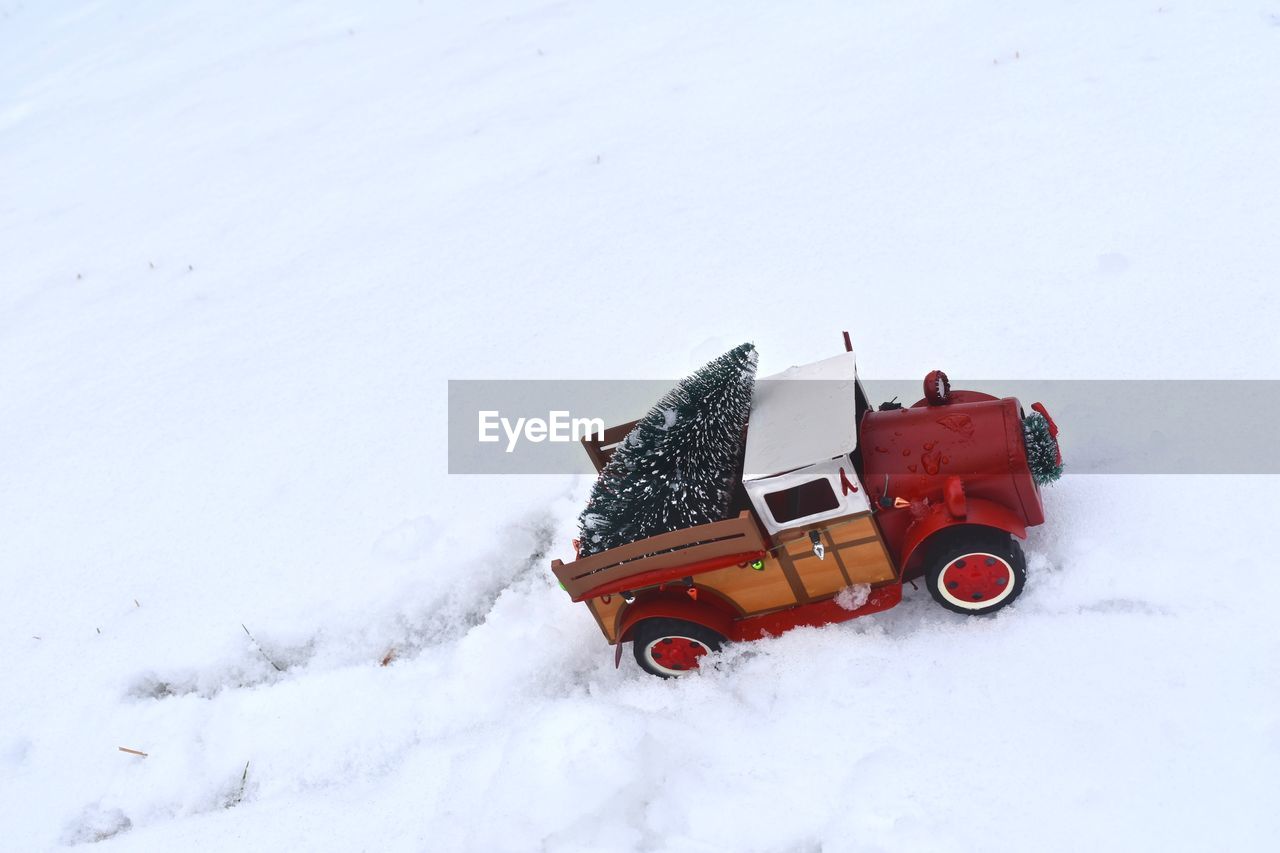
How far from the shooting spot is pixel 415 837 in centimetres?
445

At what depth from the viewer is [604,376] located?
22.0 feet

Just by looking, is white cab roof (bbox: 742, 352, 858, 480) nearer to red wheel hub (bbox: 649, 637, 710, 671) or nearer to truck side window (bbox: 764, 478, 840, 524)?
truck side window (bbox: 764, 478, 840, 524)

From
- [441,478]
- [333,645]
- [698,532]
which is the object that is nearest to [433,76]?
[441,478]

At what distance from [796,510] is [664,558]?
0.71m

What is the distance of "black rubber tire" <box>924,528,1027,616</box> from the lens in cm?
428

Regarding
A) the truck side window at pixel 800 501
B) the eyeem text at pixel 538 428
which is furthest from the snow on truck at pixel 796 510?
the eyeem text at pixel 538 428

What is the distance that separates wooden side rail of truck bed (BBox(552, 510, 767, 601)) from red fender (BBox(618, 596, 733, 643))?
140 mm

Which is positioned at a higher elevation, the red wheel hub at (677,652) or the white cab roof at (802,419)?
the white cab roof at (802,419)

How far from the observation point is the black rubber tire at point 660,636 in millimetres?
4613

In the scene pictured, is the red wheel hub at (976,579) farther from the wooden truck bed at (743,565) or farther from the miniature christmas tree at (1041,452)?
the miniature christmas tree at (1041,452)

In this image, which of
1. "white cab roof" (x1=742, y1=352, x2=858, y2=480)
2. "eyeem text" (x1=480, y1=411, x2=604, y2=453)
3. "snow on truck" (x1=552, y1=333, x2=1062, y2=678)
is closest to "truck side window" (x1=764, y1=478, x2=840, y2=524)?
"snow on truck" (x1=552, y1=333, x2=1062, y2=678)

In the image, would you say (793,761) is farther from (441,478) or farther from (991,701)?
(441,478)
